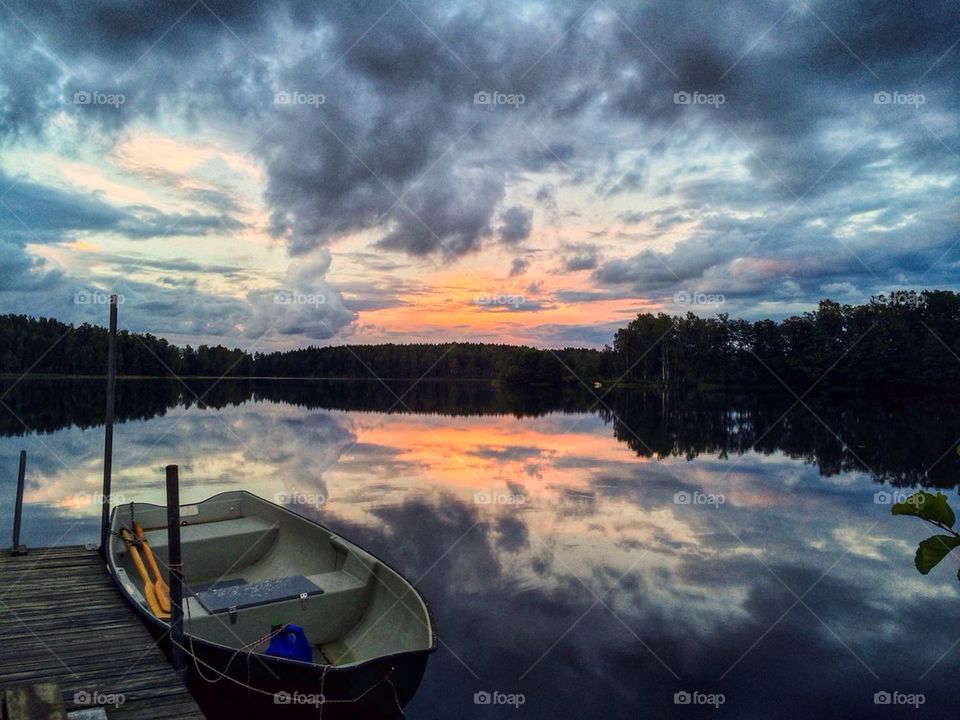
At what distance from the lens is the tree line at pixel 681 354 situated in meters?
77.2

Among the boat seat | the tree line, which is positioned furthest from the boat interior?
→ the tree line

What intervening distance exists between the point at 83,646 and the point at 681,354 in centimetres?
10131

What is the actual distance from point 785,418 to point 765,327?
4956cm

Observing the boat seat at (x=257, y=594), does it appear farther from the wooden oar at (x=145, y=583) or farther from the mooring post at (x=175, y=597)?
the mooring post at (x=175, y=597)

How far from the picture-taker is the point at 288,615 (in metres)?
8.00

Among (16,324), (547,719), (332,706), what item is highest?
(16,324)

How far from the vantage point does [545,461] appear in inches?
1029

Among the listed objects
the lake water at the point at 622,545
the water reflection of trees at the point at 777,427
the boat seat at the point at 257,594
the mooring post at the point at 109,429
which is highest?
the mooring post at the point at 109,429

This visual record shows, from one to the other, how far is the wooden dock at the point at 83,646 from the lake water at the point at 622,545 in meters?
2.83

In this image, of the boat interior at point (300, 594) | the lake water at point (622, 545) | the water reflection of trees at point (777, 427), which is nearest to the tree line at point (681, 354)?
the water reflection of trees at point (777, 427)

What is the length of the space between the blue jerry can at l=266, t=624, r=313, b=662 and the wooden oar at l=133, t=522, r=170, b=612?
7.79 feet

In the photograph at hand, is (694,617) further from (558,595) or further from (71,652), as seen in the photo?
(71,652)

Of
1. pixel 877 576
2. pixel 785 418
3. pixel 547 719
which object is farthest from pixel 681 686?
pixel 785 418

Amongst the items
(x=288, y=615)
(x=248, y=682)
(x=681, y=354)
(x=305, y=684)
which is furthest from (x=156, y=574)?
(x=681, y=354)
